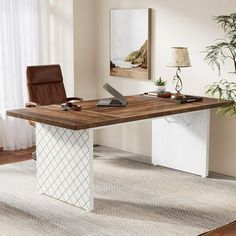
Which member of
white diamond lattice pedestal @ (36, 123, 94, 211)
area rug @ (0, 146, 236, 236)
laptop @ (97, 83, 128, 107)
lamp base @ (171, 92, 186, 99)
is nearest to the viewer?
area rug @ (0, 146, 236, 236)

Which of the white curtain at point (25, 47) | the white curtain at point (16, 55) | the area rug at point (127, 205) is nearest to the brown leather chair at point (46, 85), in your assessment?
the white curtain at point (25, 47)

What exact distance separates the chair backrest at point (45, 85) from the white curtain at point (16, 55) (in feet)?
1.83

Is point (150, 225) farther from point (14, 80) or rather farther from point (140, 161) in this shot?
point (14, 80)

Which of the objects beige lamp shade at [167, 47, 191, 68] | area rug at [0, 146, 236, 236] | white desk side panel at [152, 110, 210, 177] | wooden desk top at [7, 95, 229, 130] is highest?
beige lamp shade at [167, 47, 191, 68]

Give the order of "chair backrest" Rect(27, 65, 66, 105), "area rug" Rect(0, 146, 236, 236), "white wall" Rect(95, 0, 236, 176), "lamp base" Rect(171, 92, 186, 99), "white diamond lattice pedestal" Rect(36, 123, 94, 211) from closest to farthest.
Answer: "area rug" Rect(0, 146, 236, 236) < "white diamond lattice pedestal" Rect(36, 123, 94, 211) < "lamp base" Rect(171, 92, 186, 99) < "white wall" Rect(95, 0, 236, 176) < "chair backrest" Rect(27, 65, 66, 105)

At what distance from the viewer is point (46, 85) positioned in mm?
5961

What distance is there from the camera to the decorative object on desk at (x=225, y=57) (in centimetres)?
489

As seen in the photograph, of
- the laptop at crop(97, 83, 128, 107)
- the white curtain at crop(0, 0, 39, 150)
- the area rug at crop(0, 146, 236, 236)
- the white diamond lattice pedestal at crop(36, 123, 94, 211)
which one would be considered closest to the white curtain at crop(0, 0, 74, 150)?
the white curtain at crop(0, 0, 39, 150)

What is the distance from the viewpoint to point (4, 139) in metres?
6.42

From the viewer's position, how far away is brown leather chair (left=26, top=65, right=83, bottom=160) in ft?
19.1

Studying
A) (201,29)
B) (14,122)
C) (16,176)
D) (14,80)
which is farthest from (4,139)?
(201,29)

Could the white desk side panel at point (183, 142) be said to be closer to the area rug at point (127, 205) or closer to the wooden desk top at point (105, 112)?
the area rug at point (127, 205)

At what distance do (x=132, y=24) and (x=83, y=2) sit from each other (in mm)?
770

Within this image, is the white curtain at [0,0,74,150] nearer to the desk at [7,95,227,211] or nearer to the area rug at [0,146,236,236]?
the area rug at [0,146,236,236]
